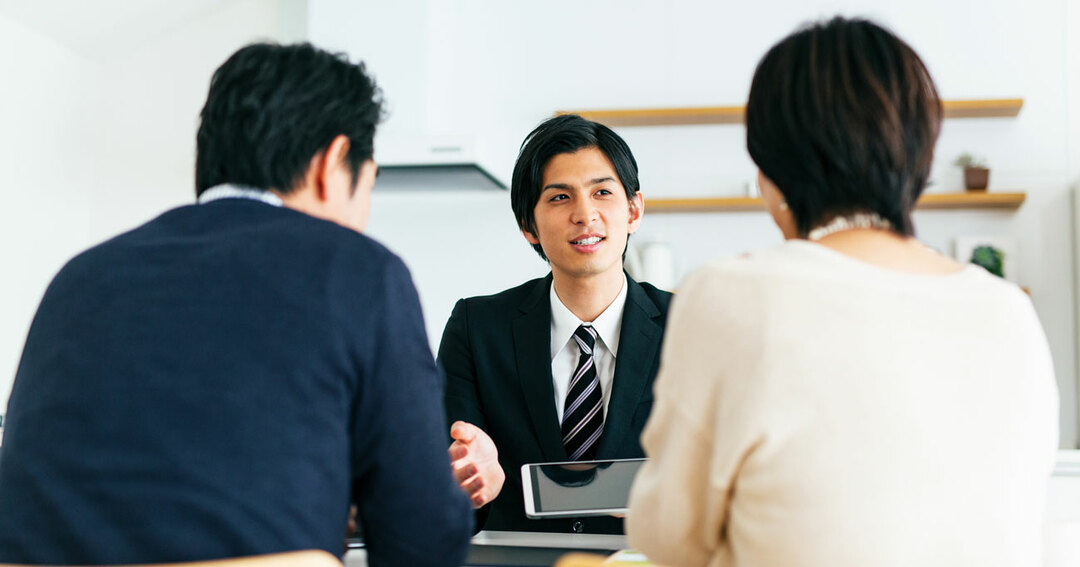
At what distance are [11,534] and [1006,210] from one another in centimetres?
413

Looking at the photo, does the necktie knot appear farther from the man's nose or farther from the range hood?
the range hood

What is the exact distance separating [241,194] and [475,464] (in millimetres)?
755

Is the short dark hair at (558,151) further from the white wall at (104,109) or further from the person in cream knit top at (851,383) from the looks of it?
the white wall at (104,109)

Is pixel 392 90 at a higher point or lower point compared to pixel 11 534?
higher

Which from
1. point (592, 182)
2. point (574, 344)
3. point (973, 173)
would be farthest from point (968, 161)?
point (574, 344)

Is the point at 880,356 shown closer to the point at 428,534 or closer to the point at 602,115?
the point at 428,534

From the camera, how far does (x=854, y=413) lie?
0.87m

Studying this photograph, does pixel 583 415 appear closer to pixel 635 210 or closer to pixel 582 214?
pixel 582 214

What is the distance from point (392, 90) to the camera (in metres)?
4.05

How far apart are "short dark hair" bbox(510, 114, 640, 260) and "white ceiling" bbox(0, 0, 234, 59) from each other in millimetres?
2959

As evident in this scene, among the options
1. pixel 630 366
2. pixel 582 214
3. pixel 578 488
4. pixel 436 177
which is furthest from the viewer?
pixel 436 177

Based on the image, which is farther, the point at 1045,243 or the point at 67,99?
the point at 67,99

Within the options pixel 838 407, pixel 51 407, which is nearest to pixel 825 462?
pixel 838 407

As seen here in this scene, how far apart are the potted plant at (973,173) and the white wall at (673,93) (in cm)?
10
